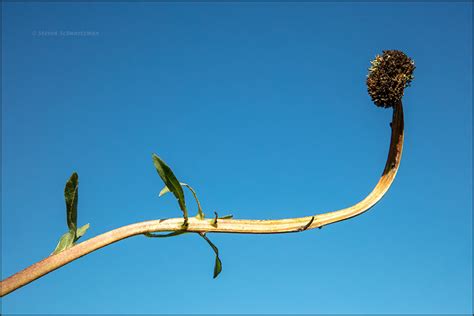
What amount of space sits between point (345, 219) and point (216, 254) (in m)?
0.74

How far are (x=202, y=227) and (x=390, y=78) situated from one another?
1.01 meters

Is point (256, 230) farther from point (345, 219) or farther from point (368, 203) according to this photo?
point (368, 203)

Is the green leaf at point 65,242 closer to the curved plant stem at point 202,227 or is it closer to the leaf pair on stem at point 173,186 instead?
the curved plant stem at point 202,227

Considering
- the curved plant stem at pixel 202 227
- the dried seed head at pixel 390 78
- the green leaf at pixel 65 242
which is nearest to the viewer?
the curved plant stem at pixel 202 227

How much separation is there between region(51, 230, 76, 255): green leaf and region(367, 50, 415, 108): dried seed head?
1385 millimetres

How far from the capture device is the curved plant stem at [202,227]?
59.2 inches

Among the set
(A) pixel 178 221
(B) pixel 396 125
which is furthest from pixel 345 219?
(A) pixel 178 221

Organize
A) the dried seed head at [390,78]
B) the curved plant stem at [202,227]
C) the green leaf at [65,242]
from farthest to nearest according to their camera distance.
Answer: the dried seed head at [390,78] < the green leaf at [65,242] < the curved plant stem at [202,227]

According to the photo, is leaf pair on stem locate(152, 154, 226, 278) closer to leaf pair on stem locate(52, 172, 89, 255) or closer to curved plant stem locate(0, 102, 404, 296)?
curved plant stem locate(0, 102, 404, 296)

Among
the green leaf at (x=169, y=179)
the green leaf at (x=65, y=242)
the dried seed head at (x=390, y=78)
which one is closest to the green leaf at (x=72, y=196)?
the green leaf at (x=65, y=242)

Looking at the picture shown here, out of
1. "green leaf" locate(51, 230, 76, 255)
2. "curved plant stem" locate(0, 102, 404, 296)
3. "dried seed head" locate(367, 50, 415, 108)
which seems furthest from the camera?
"dried seed head" locate(367, 50, 415, 108)

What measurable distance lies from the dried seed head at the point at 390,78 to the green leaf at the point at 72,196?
4.44 ft

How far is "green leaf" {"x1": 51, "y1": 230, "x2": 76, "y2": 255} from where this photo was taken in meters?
1.69

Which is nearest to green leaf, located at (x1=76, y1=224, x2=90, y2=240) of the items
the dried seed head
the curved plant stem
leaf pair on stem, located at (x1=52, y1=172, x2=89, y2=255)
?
leaf pair on stem, located at (x1=52, y1=172, x2=89, y2=255)
